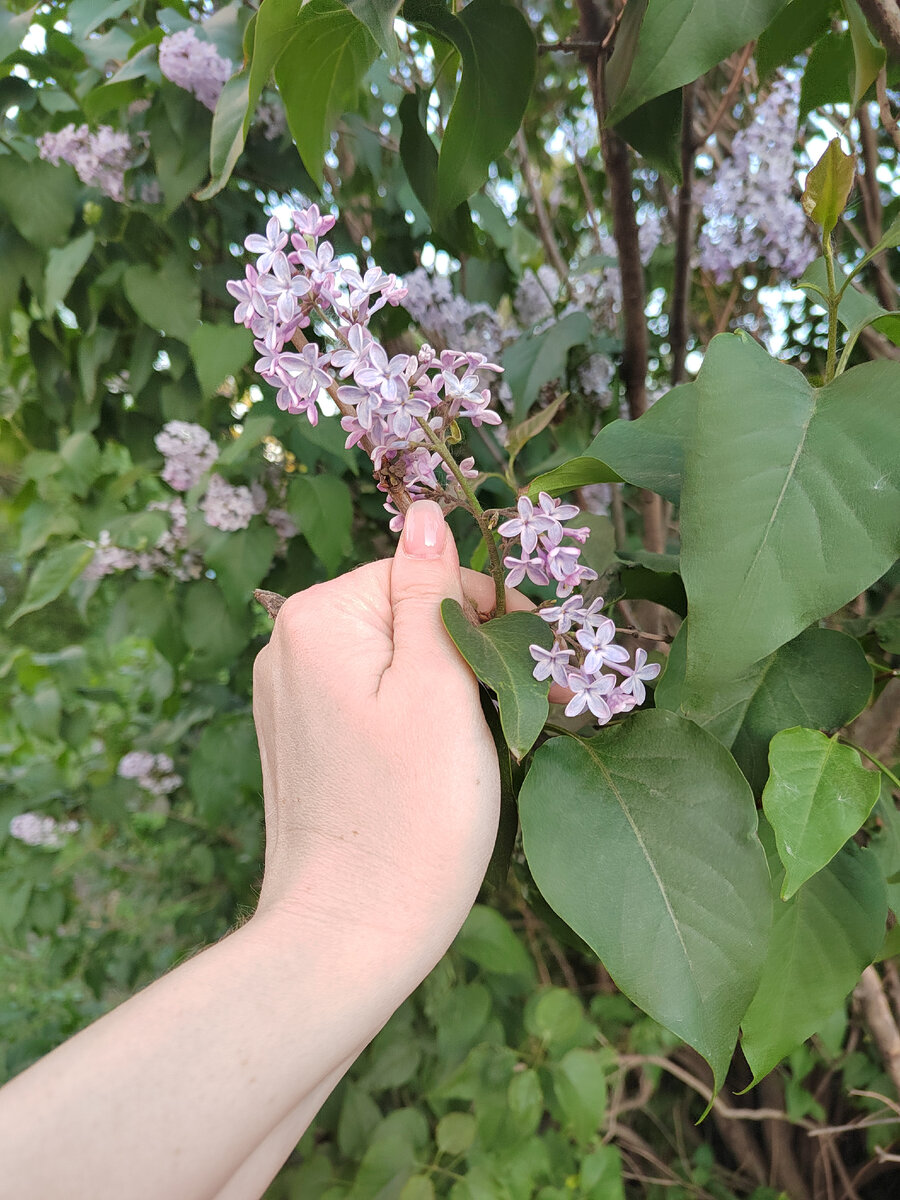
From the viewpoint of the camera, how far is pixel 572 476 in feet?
1.12

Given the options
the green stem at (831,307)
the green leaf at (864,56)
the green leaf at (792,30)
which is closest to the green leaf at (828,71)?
the green leaf at (792,30)

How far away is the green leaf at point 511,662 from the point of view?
0.94ft

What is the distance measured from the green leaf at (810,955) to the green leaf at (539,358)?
1.51 ft

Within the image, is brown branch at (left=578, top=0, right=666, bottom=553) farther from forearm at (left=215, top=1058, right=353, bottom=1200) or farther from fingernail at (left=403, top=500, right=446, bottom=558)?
forearm at (left=215, top=1058, right=353, bottom=1200)

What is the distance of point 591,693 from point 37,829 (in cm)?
120

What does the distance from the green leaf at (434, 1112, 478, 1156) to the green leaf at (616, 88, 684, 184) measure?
0.81 m

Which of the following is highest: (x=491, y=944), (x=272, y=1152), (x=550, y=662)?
(x=550, y=662)

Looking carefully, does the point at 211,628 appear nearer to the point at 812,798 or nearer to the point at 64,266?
the point at 64,266

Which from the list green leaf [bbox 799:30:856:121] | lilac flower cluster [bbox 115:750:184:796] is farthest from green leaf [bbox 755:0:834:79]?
lilac flower cluster [bbox 115:750:184:796]

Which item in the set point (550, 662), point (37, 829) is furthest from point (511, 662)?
point (37, 829)

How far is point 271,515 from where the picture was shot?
0.87m

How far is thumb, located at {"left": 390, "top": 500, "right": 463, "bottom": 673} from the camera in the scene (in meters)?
0.35

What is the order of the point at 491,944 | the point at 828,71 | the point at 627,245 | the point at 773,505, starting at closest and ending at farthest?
the point at 773,505 → the point at 828,71 → the point at 627,245 → the point at 491,944

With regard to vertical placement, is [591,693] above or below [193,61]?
below
